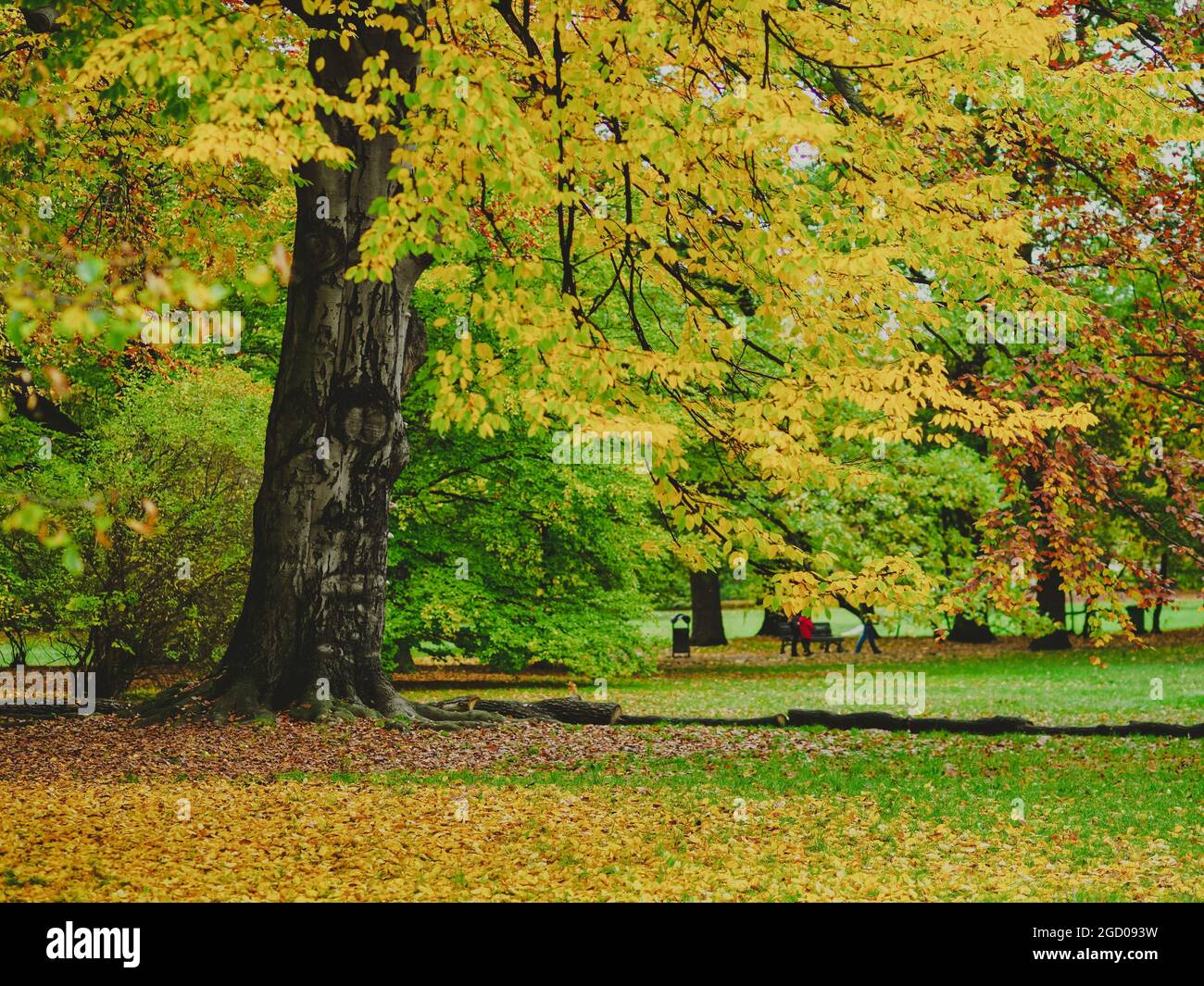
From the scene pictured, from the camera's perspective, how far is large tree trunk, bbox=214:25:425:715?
38.5 ft

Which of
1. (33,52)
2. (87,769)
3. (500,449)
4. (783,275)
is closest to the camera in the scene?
(783,275)

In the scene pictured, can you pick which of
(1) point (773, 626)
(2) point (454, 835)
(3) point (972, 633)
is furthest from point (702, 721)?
(1) point (773, 626)

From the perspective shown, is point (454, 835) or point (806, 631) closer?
point (454, 835)

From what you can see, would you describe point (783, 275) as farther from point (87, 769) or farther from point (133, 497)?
point (133, 497)

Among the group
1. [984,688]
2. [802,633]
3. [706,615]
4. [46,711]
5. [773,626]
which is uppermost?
[46,711]

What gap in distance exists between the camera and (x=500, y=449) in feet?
67.3

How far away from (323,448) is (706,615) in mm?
26143

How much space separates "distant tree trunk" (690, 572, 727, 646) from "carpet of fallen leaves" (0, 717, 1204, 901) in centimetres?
2522

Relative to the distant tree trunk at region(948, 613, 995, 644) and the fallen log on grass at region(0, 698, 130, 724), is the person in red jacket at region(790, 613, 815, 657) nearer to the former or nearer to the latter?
the distant tree trunk at region(948, 613, 995, 644)

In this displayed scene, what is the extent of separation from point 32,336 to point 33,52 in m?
3.75

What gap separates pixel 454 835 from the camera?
7961 mm

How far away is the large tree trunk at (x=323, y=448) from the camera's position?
1173 cm

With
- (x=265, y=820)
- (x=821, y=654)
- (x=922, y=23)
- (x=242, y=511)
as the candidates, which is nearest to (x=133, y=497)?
(x=242, y=511)

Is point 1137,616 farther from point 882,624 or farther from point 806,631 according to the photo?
point 806,631
